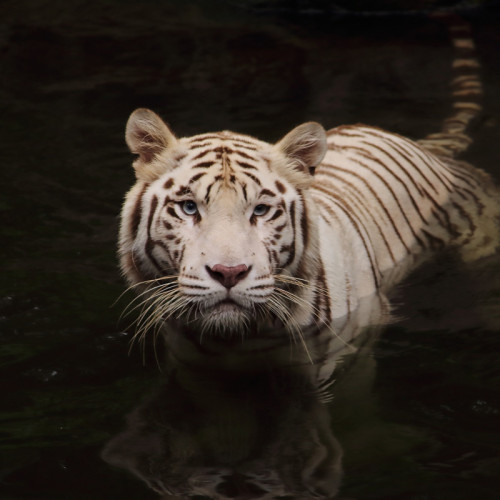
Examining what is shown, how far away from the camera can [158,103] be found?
5887mm

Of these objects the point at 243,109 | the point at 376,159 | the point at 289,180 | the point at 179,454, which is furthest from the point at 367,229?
the point at 243,109

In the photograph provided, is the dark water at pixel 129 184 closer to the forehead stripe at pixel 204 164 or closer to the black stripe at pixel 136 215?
the black stripe at pixel 136 215

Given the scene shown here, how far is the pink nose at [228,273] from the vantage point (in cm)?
266

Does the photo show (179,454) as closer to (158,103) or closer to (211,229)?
(211,229)

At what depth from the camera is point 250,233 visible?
2830 millimetres

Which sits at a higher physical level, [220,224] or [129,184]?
[129,184]

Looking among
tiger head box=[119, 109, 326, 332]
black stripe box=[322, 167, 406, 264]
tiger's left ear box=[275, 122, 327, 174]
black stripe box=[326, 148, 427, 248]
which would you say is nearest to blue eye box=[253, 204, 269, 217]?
tiger head box=[119, 109, 326, 332]

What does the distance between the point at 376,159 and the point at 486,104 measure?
5.61ft

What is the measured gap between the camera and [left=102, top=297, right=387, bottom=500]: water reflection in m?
2.60

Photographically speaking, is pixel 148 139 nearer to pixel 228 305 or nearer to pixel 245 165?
pixel 245 165

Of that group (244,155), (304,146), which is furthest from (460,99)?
(244,155)

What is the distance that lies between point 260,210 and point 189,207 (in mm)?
212

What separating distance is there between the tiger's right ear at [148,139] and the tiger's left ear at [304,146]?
0.36 meters

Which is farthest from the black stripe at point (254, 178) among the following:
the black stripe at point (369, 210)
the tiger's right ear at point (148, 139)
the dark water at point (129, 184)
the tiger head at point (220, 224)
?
the black stripe at point (369, 210)
